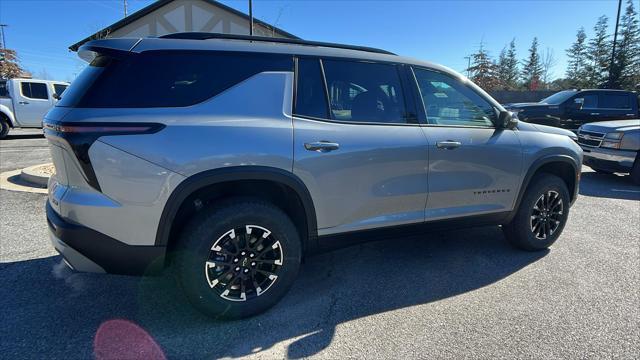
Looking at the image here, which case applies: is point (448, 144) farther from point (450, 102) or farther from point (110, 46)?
point (110, 46)

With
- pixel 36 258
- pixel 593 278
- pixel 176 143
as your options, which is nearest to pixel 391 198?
pixel 176 143

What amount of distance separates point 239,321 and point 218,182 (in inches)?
40.8

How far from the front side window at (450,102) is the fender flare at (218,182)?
1.40 metres

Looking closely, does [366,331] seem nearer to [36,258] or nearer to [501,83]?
[36,258]

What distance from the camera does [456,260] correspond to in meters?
3.95

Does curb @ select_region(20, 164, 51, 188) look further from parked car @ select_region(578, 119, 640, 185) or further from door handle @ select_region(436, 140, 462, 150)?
parked car @ select_region(578, 119, 640, 185)

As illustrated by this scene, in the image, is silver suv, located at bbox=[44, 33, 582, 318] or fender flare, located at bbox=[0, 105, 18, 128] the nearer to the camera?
silver suv, located at bbox=[44, 33, 582, 318]

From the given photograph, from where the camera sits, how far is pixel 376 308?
302 cm

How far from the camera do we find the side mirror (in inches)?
145

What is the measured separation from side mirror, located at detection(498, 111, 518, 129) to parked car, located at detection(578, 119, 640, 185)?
5728mm

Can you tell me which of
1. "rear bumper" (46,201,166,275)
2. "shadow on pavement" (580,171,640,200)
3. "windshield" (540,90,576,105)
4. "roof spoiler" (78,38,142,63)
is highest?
"windshield" (540,90,576,105)

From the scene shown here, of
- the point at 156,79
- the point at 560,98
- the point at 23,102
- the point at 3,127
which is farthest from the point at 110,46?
the point at 23,102

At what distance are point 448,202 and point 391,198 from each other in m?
0.66

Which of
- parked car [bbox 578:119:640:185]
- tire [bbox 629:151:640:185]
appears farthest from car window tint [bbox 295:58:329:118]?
tire [bbox 629:151:640:185]
